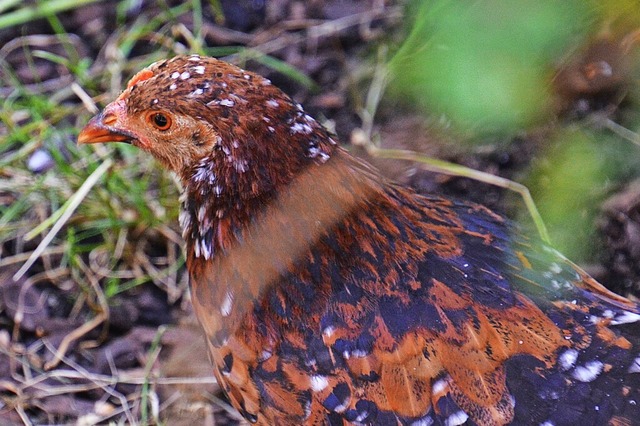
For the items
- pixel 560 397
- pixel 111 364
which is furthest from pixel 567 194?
pixel 111 364

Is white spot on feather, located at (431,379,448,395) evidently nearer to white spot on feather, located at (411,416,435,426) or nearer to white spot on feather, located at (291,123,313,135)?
white spot on feather, located at (411,416,435,426)

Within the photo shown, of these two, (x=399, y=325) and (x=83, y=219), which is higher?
(x=399, y=325)

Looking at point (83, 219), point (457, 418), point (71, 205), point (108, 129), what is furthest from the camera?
point (83, 219)

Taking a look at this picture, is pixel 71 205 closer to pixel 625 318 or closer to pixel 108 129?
pixel 108 129

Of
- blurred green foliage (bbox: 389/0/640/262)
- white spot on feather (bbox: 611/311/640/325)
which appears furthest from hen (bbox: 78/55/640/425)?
blurred green foliage (bbox: 389/0/640/262)

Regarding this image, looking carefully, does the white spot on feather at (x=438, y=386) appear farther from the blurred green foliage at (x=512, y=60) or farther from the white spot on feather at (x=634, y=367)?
the blurred green foliage at (x=512, y=60)

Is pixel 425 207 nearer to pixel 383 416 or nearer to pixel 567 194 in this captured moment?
pixel 383 416

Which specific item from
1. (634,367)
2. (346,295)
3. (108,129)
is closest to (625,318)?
(634,367)
